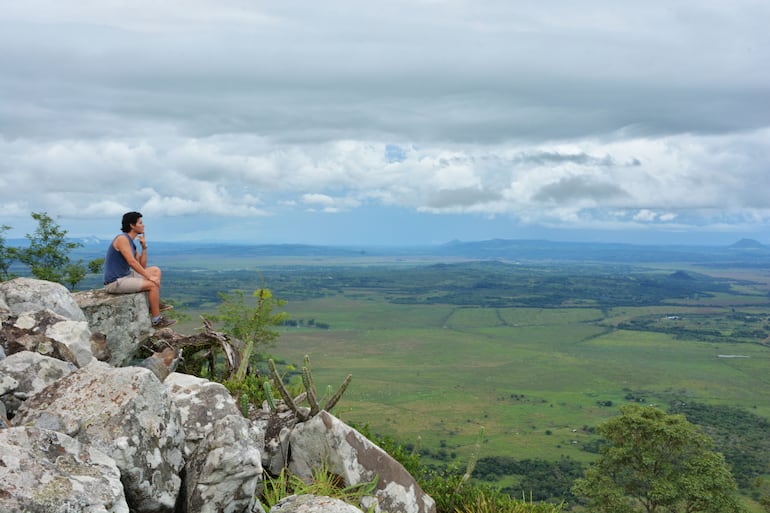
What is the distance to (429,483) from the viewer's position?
12852mm

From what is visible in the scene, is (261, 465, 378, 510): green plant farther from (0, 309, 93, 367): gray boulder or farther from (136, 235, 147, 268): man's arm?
(136, 235, 147, 268): man's arm

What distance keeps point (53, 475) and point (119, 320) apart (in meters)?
7.43

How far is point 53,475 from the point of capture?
628 cm

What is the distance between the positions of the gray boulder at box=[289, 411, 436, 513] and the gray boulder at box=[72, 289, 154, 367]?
474cm

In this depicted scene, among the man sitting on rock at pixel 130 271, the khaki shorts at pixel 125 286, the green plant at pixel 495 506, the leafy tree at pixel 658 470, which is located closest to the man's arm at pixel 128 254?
the man sitting on rock at pixel 130 271

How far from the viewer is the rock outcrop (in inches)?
255

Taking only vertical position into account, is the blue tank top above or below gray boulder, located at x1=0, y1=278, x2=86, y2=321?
above

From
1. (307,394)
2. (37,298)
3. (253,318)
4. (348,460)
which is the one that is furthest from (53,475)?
(253,318)

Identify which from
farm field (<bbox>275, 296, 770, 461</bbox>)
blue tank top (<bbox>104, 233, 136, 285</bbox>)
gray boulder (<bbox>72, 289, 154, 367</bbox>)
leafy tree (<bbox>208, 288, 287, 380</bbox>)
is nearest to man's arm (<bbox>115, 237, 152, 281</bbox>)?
blue tank top (<bbox>104, 233, 136, 285</bbox>)

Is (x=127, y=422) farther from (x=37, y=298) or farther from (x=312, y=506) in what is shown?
(x=37, y=298)

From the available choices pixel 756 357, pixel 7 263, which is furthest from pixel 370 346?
pixel 7 263

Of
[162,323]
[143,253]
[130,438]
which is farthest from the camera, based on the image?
[143,253]

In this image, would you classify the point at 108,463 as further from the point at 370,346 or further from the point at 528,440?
the point at 370,346

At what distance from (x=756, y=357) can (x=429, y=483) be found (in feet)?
663
